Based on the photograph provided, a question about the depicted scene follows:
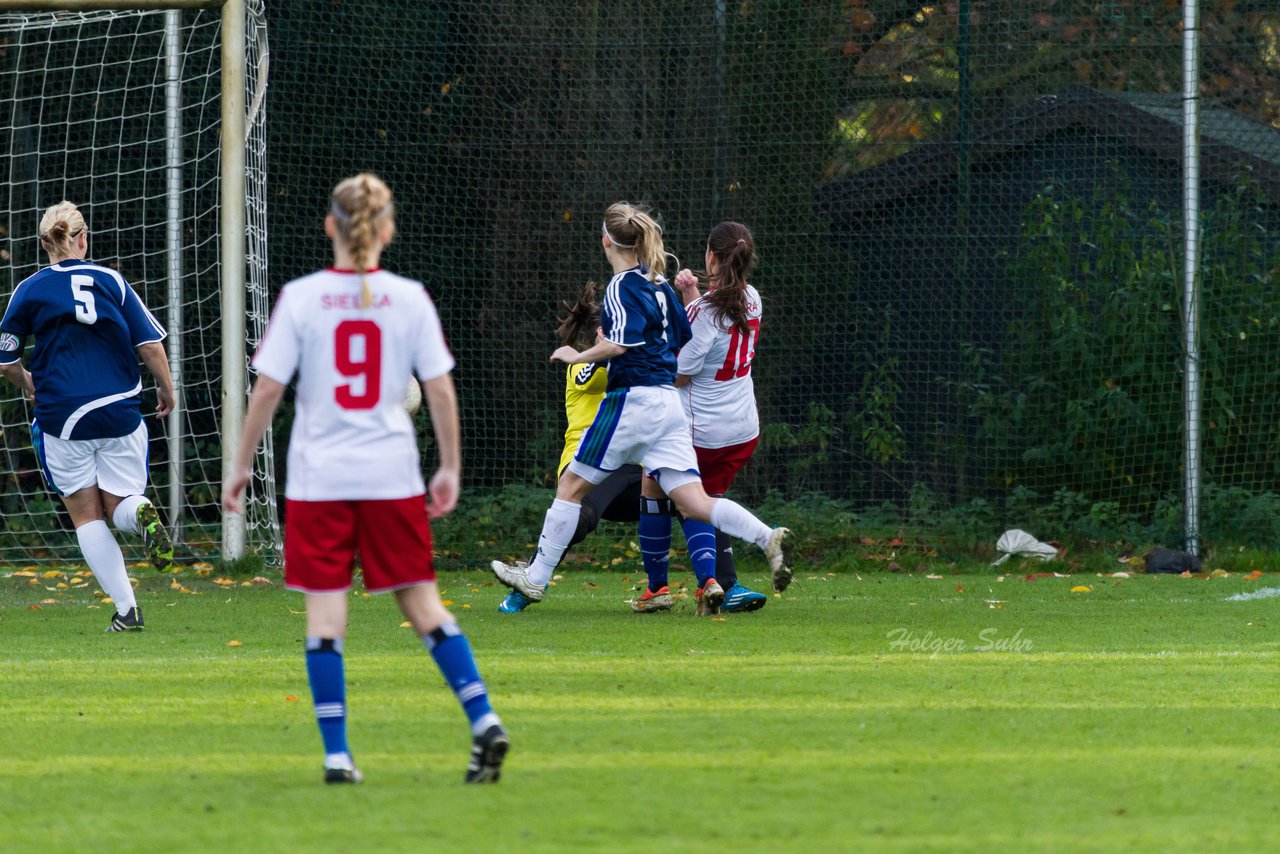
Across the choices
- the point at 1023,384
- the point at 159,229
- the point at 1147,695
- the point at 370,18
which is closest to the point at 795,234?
the point at 1023,384

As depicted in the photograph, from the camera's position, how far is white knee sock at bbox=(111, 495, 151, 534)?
7.57 meters

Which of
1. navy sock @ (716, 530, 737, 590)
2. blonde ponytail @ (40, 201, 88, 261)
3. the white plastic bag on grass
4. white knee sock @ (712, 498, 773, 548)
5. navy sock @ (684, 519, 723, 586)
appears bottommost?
the white plastic bag on grass

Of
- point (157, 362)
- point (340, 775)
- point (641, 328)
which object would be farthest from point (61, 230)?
point (340, 775)

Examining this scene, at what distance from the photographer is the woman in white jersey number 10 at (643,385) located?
7629 mm

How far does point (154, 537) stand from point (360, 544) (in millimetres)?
3728

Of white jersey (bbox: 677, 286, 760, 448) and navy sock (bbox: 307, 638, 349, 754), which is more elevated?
white jersey (bbox: 677, 286, 760, 448)

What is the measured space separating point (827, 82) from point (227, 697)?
846 cm

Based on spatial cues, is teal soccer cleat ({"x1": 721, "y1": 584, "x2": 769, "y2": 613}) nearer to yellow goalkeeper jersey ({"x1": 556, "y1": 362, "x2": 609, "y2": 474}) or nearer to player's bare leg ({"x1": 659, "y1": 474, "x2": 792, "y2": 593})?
player's bare leg ({"x1": 659, "y1": 474, "x2": 792, "y2": 593})

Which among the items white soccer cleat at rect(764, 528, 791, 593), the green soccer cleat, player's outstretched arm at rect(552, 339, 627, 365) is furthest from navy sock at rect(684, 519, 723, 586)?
the green soccer cleat

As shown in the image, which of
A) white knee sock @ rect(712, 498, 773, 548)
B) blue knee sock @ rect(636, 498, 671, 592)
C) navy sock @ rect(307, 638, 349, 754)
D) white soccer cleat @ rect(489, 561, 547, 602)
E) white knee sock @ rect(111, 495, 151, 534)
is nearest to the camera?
navy sock @ rect(307, 638, 349, 754)

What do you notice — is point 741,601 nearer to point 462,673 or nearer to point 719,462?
point 719,462

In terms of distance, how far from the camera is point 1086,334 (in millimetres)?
11969

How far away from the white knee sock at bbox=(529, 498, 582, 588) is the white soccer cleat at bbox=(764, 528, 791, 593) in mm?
1045

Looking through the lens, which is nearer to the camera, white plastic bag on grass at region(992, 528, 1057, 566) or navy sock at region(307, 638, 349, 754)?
navy sock at region(307, 638, 349, 754)
